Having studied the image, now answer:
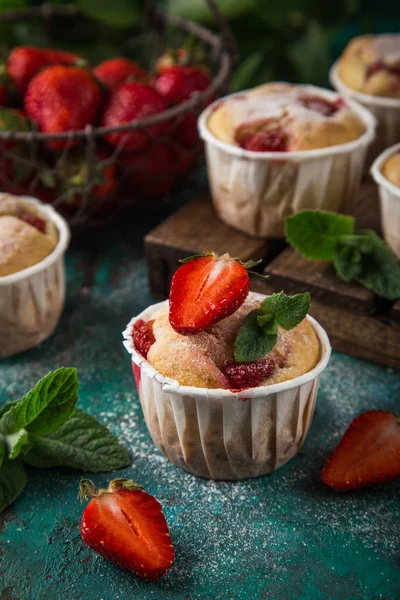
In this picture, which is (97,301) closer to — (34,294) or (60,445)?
(34,294)

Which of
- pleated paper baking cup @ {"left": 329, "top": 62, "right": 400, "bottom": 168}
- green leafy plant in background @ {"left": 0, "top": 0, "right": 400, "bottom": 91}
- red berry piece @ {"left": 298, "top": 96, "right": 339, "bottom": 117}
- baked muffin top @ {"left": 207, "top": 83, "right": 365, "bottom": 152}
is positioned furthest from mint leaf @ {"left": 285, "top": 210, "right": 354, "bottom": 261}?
green leafy plant in background @ {"left": 0, "top": 0, "right": 400, "bottom": 91}

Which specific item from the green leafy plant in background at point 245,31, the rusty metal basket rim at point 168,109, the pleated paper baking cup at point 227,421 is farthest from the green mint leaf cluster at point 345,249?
the green leafy plant in background at point 245,31

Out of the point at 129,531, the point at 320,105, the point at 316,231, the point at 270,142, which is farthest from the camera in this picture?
the point at 320,105

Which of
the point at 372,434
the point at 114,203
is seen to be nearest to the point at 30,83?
the point at 114,203

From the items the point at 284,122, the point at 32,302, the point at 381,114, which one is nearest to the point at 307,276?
the point at 284,122

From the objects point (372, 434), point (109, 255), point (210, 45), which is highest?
point (210, 45)

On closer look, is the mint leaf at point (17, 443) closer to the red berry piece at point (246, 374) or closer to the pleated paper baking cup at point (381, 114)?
the red berry piece at point (246, 374)

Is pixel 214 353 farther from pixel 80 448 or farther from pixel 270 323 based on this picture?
pixel 80 448
